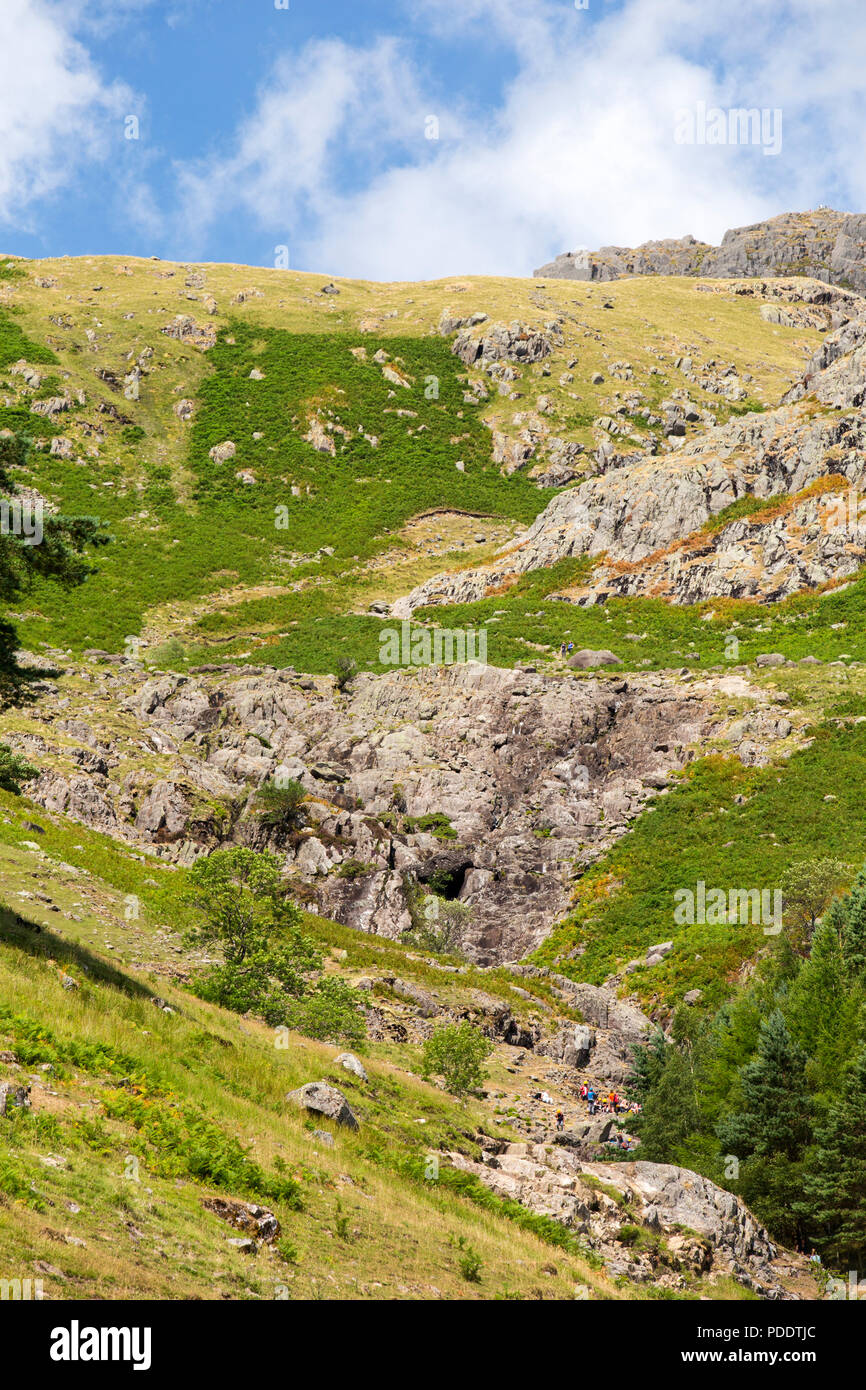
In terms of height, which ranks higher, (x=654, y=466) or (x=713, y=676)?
(x=654, y=466)

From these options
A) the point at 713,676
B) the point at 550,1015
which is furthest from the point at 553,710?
the point at 550,1015

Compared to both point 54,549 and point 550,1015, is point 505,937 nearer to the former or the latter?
point 550,1015

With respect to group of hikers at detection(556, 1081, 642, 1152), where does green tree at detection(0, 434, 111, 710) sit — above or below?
above

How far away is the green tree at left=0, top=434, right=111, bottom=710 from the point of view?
1750 cm

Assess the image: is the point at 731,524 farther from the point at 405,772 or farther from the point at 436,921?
the point at 436,921

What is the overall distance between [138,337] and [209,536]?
4157cm

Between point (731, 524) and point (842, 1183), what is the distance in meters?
56.5

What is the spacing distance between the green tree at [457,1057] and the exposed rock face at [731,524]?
50009 millimetres

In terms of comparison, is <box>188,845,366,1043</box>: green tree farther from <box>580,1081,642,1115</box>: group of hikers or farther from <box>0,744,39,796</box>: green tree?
<box>580,1081,642,1115</box>: group of hikers

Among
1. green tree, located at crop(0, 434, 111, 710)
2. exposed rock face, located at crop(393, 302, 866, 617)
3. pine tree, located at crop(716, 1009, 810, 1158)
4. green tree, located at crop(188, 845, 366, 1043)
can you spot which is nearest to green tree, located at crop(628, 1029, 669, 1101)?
pine tree, located at crop(716, 1009, 810, 1158)

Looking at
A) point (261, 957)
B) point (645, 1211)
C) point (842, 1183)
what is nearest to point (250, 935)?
point (261, 957)

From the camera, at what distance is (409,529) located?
312 ft

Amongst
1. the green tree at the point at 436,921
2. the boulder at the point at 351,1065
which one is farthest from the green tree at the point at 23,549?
the green tree at the point at 436,921

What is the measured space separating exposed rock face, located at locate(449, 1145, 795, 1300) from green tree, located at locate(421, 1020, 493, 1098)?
3.84 meters
